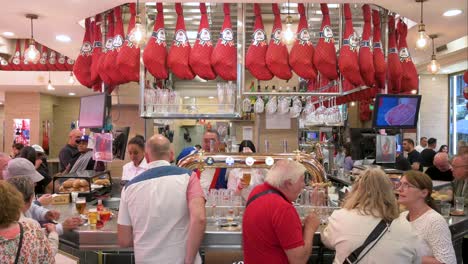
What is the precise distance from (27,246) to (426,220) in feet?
8.30

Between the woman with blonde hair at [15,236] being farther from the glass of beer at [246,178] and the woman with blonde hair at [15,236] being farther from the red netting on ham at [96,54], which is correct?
the red netting on ham at [96,54]

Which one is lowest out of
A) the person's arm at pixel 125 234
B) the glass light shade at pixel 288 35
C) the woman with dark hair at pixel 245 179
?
the person's arm at pixel 125 234

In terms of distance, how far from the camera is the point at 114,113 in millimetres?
6809

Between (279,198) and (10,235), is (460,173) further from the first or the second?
(10,235)

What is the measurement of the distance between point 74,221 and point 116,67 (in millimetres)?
1792

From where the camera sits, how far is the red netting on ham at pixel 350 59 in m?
4.45

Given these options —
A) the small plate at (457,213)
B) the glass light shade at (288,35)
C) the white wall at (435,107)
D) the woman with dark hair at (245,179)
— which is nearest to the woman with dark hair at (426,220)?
the small plate at (457,213)

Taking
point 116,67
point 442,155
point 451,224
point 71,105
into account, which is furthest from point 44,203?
point 71,105

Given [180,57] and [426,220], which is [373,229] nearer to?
[426,220]

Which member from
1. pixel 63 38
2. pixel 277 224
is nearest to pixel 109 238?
pixel 277 224

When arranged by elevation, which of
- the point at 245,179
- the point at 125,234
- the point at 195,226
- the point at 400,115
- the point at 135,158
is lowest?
the point at 125,234

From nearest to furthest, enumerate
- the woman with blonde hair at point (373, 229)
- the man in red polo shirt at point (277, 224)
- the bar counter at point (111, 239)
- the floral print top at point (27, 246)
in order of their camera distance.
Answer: the floral print top at point (27, 246), the woman with blonde hair at point (373, 229), the man in red polo shirt at point (277, 224), the bar counter at point (111, 239)

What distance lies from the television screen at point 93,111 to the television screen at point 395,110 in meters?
2.88

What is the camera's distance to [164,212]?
10.1ft
